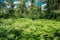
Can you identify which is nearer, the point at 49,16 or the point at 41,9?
the point at 49,16

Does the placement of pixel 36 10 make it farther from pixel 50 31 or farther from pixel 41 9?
pixel 50 31

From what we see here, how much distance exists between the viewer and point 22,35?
12.9ft

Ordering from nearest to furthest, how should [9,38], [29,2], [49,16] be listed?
[9,38]
[49,16]
[29,2]

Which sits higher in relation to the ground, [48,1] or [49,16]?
[48,1]

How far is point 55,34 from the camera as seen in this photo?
4.00m

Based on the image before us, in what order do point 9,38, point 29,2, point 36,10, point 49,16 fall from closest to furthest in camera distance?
point 9,38
point 49,16
point 36,10
point 29,2

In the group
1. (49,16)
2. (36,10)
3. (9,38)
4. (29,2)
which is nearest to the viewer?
(9,38)

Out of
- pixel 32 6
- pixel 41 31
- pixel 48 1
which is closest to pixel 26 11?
pixel 32 6

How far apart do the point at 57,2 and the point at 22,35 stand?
4738 mm

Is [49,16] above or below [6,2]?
below

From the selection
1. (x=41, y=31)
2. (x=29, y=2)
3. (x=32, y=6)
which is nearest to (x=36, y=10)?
(x=32, y=6)

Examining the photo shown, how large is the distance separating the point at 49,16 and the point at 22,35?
382 centimetres

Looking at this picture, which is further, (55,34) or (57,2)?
(57,2)

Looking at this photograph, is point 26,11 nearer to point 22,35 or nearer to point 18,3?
point 18,3
